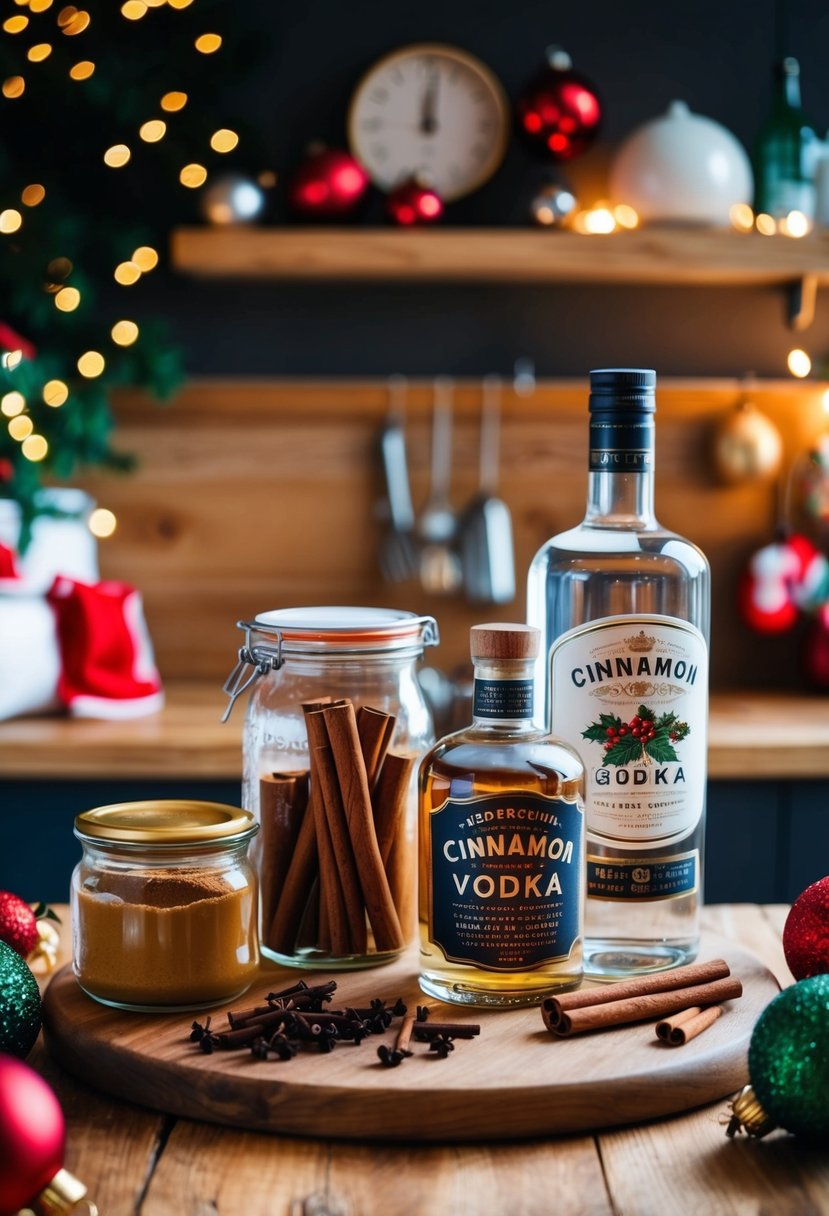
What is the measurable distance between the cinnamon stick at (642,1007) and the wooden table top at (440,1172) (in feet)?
0.23

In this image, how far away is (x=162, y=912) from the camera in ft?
2.63

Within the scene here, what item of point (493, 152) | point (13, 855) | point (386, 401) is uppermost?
point (493, 152)

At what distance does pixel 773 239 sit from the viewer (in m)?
2.34

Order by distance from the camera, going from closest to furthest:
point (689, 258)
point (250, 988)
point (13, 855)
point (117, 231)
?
point (250, 988)
point (13, 855)
point (689, 258)
point (117, 231)

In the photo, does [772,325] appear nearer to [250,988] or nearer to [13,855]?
[13,855]

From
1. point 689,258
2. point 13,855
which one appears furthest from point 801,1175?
point 689,258

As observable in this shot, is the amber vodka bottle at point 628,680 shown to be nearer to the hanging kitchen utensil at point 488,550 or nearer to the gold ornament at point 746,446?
the hanging kitchen utensil at point 488,550

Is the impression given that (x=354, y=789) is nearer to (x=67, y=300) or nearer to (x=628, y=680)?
(x=628, y=680)

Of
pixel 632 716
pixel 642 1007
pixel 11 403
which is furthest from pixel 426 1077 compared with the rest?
pixel 11 403

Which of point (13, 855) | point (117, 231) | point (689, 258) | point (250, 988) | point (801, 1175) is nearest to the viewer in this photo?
point (801, 1175)

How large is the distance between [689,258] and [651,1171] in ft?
6.24

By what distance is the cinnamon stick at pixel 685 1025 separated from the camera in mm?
789

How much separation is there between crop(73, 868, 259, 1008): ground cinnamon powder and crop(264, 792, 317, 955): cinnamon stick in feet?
0.23

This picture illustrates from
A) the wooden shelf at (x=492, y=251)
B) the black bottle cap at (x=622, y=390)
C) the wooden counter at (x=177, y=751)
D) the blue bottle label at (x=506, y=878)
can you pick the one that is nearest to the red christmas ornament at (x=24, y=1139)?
the blue bottle label at (x=506, y=878)
